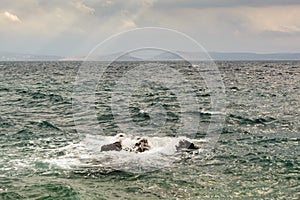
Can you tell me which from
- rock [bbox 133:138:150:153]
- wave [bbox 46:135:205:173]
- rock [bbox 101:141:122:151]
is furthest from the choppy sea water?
rock [bbox 133:138:150:153]

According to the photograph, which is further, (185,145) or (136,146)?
(185,145)

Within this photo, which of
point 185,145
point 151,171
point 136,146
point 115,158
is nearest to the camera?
point 151,171

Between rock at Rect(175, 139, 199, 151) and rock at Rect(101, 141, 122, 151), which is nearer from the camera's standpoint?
rock at Rect(101, 141, 122, 151)

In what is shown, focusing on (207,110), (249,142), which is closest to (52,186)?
(249,142)

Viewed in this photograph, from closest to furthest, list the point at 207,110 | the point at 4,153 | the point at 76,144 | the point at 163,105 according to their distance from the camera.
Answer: the point at 4,153 → the point at 76,144 → the point at 207,110 → the point at 163,105

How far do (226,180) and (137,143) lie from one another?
6752 millimetres

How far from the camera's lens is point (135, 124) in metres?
31.5

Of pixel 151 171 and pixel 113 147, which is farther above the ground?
pixel 113 147

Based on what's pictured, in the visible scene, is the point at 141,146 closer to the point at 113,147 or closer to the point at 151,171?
the point at 113,147

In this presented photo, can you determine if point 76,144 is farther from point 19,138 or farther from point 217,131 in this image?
point 217,131

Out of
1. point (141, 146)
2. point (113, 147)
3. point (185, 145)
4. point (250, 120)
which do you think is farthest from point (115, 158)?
point (250, 120)

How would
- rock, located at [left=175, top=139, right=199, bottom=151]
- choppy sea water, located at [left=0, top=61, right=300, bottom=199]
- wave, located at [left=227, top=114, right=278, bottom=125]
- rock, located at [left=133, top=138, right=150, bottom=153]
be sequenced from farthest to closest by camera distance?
wave, located at [left=227, top=114, right=278, bottom=125], rock, located at [left=175, top=139, right=199, bottom=151], rock, located at [left=133, top=138, right=150, bottom=153], choppy sea water, located at [left=0, top=61, right=300, bottom=199]

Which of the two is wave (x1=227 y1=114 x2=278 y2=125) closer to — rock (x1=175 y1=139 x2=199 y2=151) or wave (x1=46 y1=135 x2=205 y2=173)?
wave (x1=46 y1=135 x2=205 y2=173)

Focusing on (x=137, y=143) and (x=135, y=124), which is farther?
(x=135, y=124)
